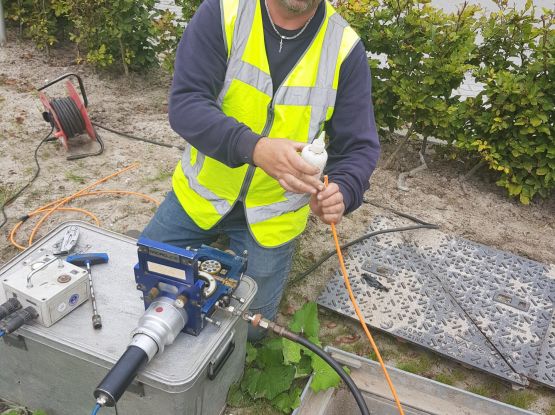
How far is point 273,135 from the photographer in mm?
2160

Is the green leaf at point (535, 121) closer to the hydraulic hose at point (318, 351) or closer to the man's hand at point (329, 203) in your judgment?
the man's hand at point (329, 203)

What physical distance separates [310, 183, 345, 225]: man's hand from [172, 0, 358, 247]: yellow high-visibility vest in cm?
31

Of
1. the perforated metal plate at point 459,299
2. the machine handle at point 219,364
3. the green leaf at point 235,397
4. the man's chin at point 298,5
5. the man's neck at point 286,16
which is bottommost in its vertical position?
the green leaf at point 235,397

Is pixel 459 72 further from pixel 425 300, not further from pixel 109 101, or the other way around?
pixel 109 101

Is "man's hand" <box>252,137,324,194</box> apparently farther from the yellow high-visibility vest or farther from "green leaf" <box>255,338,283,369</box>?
"green leaf" <box>255,338,283,369</box>

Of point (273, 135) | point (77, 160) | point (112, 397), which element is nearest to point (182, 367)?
point (112, 397)

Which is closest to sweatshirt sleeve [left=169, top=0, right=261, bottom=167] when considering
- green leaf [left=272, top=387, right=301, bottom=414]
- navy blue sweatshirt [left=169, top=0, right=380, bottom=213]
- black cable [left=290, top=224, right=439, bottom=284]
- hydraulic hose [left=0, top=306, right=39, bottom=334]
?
navy blue sweatshirt [left=169, top=0, right=380, bottom=213]

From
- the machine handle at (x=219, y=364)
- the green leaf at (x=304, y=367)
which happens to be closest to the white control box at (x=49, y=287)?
the machine handle at (x=219, y=364)

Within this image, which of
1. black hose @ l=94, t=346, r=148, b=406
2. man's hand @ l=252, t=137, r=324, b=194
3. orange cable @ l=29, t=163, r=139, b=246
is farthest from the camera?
orange cable @ l=29, t=163, r=139, b=246

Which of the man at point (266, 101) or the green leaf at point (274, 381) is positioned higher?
the man at point (266, 101)

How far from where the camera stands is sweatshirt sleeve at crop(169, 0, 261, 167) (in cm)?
195

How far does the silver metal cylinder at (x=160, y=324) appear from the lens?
5.08 feet

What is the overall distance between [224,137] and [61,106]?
2.26m

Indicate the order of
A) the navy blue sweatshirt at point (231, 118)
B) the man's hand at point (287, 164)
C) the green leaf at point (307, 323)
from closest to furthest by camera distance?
the man's hand at point (287, 164) < the navy blue sweatshirt at point (231, 118) < the green leaf at point (307, 323)
